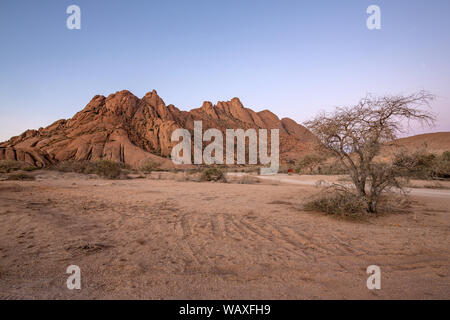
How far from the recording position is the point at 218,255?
3.66m

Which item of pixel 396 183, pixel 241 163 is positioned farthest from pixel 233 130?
pixel 396 183

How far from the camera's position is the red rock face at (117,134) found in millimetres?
43906

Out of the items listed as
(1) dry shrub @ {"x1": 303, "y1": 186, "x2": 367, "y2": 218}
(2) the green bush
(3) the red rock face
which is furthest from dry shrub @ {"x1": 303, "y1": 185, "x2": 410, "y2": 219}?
(3) the red rock face

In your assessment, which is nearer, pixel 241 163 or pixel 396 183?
pixel 396 183

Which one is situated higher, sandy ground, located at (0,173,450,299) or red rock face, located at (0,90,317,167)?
red rock face, located at (0,90,317,167)

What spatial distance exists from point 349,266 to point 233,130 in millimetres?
69378

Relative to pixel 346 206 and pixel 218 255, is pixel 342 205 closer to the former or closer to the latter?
pixel 346 206

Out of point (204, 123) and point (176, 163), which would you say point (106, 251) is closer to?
point (176, 163)

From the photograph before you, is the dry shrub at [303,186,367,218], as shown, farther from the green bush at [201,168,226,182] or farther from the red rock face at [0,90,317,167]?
the red rock face at [0,90,317,167]

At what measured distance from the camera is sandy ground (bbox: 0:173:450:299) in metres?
2.57

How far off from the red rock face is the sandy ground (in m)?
30.4

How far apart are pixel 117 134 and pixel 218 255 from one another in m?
54.7

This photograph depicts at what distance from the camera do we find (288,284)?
8.86 feet

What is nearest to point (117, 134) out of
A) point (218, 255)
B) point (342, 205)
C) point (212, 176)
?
point (212, 176)
